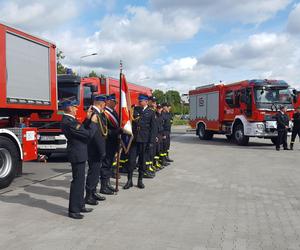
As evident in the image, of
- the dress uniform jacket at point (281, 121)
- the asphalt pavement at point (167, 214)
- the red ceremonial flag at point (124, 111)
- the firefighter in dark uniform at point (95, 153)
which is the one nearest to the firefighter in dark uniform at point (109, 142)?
→ the red ceremonial flag at point (124, 111)

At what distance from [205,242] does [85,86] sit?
27.2ft

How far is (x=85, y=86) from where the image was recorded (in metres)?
12.1

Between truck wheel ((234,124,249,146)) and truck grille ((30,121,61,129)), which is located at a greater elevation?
truck grille ((30,121,61,129))

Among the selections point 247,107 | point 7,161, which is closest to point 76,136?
point 7,161

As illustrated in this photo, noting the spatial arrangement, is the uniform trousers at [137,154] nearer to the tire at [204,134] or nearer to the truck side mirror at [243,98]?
the truck side mirror at [243,98]

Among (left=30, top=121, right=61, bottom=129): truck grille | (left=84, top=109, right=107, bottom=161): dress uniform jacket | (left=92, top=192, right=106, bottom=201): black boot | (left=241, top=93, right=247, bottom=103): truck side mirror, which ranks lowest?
(left=92, top=192, right=106, bottom=201): black boot

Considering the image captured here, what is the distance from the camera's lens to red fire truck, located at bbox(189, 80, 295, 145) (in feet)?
54.4

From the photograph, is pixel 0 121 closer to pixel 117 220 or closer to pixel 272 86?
pixel 117 220

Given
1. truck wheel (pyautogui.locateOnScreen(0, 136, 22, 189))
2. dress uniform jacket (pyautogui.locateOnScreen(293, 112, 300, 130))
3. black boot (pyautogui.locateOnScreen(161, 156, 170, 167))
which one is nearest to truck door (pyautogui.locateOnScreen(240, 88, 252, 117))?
dress uniform jacket (pyautogui.locateOnScreen(293, 112, 300, 130))

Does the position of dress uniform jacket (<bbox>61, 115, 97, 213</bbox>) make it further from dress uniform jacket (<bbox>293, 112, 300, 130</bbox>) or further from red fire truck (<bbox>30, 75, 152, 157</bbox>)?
dress uniform jacket (<bbox>293, 112, 300, 130</bbox>)

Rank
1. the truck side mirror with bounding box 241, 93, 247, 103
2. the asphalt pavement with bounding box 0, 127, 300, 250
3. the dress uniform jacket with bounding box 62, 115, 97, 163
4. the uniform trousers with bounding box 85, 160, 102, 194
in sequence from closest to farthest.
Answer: the asphalt pavement with bounding box 0, 127, 300, 250 < the dress uniform jacket with bounding box 62, 115, 97, 163 < the uniform trousers with bounding box 85, 160, 102, 194 < the truck side mirror with bounding box 241, 93, 247, 103

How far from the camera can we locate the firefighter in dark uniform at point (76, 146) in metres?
5.45

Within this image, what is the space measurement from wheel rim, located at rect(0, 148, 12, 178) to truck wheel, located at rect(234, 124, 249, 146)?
11.8m

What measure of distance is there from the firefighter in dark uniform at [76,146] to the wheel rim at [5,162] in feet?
9.47
